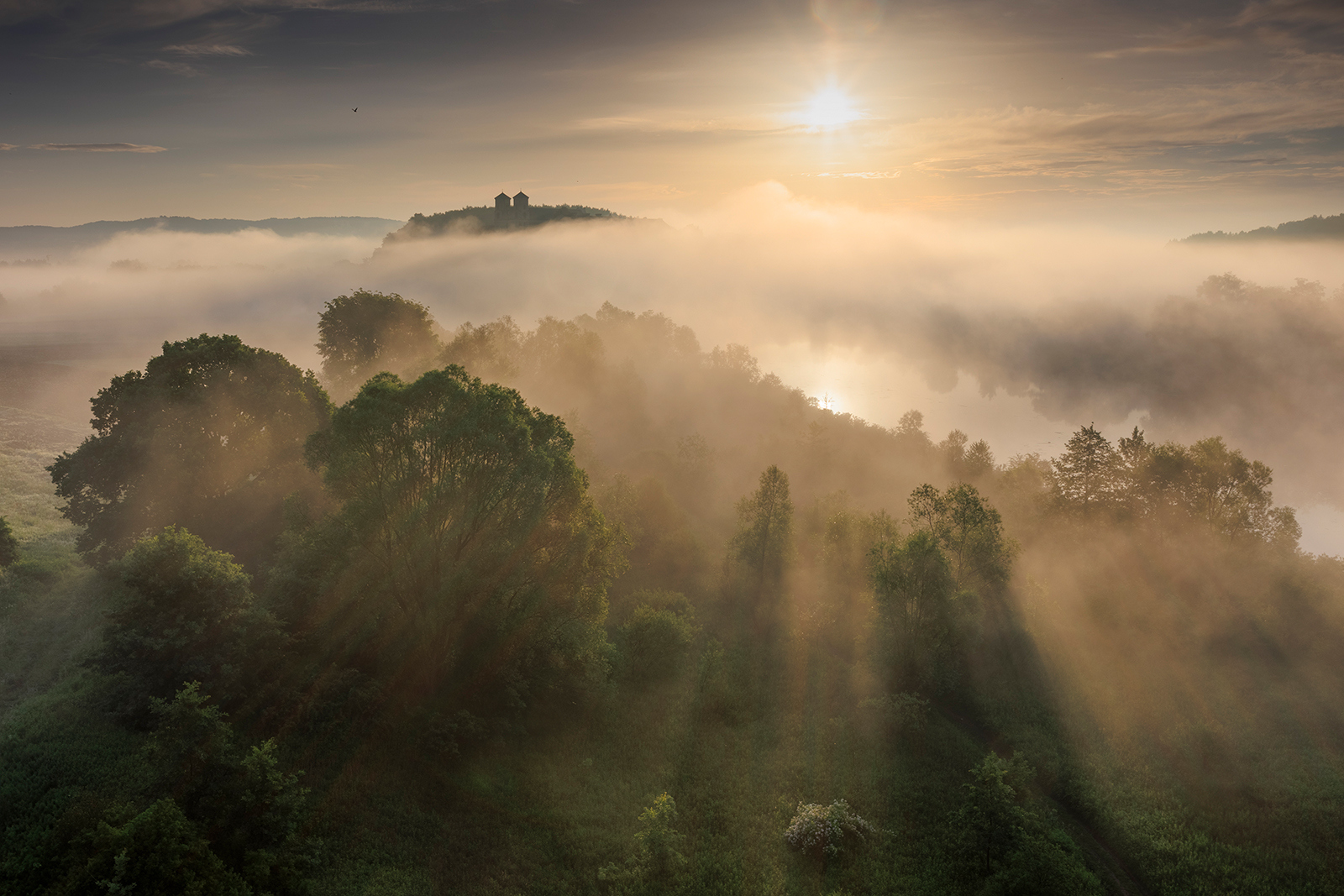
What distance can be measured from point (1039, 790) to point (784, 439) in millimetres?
73095

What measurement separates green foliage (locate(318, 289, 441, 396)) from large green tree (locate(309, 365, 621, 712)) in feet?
142

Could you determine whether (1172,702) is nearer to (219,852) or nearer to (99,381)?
(219,852)

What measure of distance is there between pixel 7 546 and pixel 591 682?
132 ft

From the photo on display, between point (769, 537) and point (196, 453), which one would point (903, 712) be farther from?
point (196, 453)

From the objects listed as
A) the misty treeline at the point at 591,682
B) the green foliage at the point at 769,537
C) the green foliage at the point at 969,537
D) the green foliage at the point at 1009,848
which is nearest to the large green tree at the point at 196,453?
the misty treeline at the point at 591,682

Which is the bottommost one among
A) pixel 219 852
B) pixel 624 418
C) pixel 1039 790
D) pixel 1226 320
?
pixel 1039 790

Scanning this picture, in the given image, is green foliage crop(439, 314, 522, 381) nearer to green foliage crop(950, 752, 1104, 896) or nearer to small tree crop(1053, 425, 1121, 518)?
green foliage crop(950, 752, 1104, 896)

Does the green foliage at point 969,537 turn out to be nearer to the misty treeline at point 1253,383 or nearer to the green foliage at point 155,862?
the green foliage at point 155,862

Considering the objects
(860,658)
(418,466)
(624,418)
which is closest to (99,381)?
(624,418)

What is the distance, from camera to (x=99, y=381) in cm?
11344

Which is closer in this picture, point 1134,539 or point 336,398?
point 1134,539

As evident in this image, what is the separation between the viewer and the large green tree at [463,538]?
30828 mm

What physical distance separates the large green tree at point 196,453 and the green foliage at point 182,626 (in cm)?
1405

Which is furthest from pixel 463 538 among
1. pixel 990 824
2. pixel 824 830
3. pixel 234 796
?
pixel 990 824
